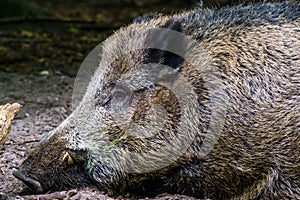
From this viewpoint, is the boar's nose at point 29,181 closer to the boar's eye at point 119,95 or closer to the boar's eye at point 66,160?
the boar's eye at point 66,160

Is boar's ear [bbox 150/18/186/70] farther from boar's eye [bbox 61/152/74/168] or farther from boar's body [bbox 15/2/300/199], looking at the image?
boar's eye [bbox 61/152/74/168]

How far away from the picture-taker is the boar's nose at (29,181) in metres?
4.81

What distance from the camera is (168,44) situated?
4.98 meters

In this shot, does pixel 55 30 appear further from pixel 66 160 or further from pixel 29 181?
pixel 29 181

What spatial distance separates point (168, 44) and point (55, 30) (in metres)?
6.75

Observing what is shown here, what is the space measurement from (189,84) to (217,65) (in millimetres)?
273

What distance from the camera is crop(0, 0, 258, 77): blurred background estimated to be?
9688 millimetres

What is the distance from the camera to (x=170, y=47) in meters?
5.00

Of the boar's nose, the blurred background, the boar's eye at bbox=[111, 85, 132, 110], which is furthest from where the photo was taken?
the blurred background

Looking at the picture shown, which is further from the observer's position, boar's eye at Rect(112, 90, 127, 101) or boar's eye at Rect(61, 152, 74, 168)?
boar's eye at Rect(112, 90, 127, 101)

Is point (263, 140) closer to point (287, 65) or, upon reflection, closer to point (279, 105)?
point (279, 105)

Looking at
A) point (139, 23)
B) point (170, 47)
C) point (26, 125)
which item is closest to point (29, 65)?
point (26, 125)

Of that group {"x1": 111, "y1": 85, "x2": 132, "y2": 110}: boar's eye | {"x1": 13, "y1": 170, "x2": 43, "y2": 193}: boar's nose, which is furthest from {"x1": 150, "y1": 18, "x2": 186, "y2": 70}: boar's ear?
{"x1": 13, "y1": 170, "x2": 43, "y2": 193}: boar's nose

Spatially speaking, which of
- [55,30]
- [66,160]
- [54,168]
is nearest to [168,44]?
[66,160]
